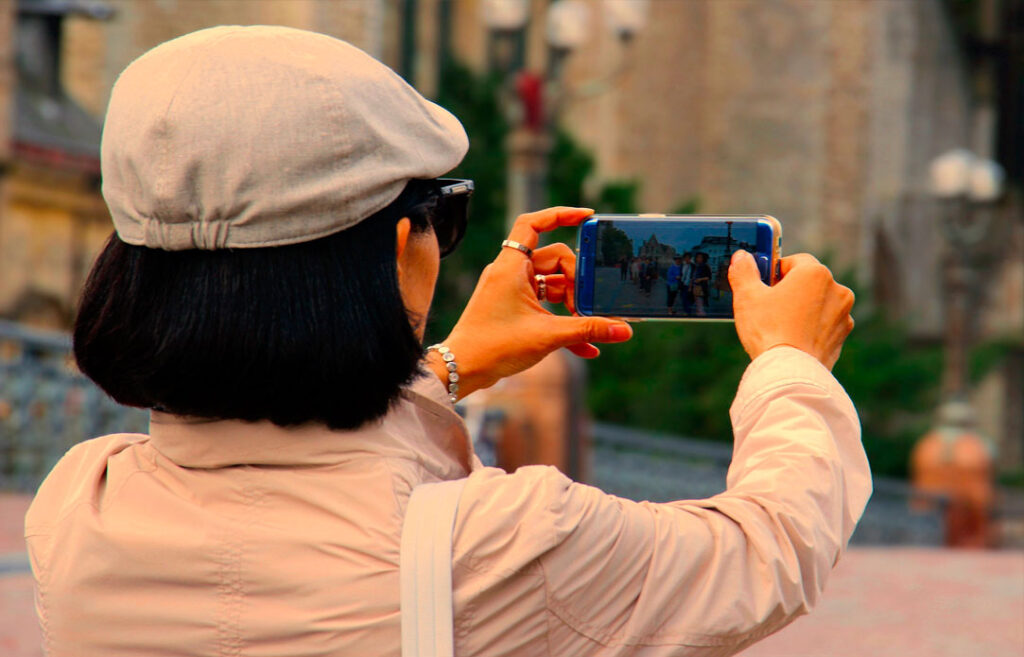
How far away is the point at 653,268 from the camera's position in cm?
188

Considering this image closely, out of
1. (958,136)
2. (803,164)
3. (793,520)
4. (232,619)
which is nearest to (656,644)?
(793,520)

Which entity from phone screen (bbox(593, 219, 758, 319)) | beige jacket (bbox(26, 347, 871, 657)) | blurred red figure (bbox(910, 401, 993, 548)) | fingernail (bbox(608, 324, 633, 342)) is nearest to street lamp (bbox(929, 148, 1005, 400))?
blurred red figure (bbox(910, 401, 993, 548))

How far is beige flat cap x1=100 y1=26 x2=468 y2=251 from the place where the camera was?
1437mm

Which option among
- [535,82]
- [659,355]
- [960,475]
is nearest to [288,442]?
[535,82]

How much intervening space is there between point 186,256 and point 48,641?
0.42 metres

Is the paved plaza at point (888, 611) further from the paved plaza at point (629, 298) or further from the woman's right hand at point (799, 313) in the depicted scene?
the woman's right hand at point (799, 313)

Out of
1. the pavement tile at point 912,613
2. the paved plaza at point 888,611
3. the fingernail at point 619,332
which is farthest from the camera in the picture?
the pavement tile at point 912,613

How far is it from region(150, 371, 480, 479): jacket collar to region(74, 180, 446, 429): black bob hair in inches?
0.5

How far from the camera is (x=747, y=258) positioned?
5.63 feet

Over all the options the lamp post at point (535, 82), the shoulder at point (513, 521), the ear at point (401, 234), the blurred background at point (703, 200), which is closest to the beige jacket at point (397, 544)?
the shoulder at point (513, 521)

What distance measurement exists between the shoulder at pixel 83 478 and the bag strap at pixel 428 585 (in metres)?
0.33

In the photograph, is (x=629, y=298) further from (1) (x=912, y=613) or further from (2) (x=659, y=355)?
(2) (x=659, y=355)

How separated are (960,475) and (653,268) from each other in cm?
1728

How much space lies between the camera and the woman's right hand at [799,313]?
1.60m
